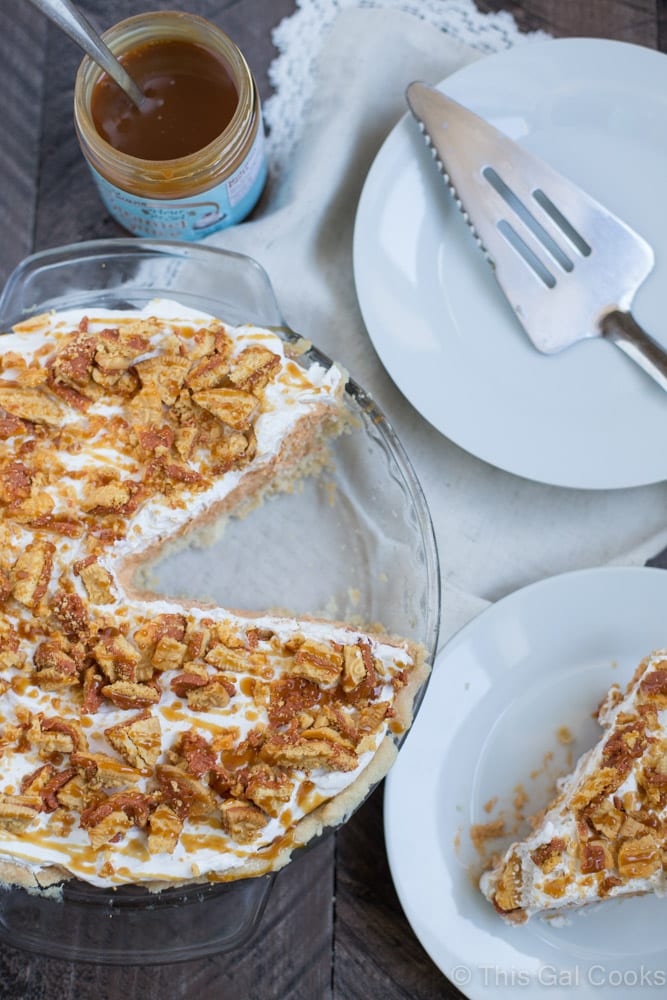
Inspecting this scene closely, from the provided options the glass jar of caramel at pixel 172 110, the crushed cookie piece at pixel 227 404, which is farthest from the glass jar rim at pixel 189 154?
the crushed cookie piece at pixel 227 404

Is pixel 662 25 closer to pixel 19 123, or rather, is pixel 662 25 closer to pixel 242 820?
pixel 19 123

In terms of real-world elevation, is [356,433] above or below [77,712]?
above

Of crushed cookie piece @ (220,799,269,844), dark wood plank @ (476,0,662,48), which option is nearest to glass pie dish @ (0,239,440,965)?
crushed cookie piece @ (220,799,269,844)

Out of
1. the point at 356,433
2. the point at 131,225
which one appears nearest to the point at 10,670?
the point at 356,433

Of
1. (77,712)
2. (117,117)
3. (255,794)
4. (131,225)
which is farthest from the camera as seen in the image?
(131,225)

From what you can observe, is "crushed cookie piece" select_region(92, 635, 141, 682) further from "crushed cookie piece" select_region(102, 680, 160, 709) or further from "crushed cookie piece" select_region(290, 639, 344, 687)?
"crushed cookie piece" select_region(290, 639, 344, 687)

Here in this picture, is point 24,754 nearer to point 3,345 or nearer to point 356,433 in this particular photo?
point 3,345

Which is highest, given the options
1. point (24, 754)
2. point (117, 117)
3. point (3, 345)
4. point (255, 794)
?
point (117, 117)

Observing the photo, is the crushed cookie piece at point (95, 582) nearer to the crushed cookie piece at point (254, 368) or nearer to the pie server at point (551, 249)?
the crushed cookie piece at point (254, 368)
